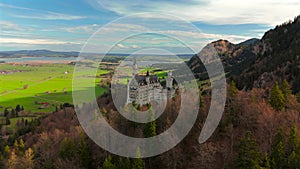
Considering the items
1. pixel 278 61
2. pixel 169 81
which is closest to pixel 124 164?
pixel 169 81

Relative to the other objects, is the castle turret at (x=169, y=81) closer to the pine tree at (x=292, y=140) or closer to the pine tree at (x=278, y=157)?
the pine tree at (x=292, y=140)

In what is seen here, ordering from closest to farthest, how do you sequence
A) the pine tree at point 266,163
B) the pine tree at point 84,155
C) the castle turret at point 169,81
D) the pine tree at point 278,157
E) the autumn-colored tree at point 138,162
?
1. the pine tree at point 266,163
2. the pine tree at point 278,157
3. the autumn-colored tree at point 138,162
4. the pine tree at point 84,155
5. the castle turret at point 169,81

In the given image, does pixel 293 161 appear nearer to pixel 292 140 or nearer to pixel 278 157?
pixel 278 157

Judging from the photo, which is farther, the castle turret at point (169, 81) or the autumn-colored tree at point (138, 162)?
the castle turret at point (169, 81)

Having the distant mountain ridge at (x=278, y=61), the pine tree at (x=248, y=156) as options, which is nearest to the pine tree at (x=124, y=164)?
the pine tree at (x=248, y=156)

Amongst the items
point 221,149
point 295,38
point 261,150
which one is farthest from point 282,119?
point 295,38

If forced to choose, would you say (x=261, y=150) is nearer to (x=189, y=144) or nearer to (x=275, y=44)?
(x=189, y=144)

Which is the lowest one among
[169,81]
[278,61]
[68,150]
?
[68,150]
